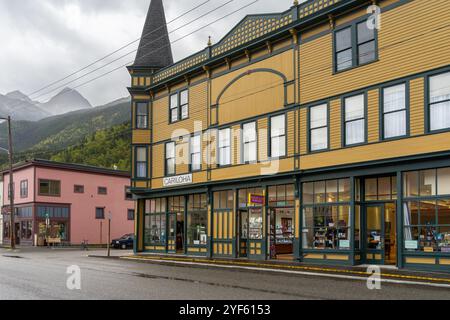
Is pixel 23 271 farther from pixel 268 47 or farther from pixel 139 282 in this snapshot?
pixel 268 47

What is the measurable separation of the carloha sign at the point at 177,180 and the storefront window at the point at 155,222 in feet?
4.86

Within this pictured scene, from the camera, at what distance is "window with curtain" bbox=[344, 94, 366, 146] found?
72.9 ft

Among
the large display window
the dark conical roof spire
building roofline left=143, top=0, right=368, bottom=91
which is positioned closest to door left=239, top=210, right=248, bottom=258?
the large display window

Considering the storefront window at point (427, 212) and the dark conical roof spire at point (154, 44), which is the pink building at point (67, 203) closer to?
the dark conical roof spire at point (154, 44)

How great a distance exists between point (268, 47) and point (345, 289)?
47.7ft

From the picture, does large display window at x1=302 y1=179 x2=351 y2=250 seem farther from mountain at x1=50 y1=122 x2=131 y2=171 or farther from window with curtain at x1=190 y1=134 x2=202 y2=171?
mountain at x1=50 y1=122 x2=131 y2=171

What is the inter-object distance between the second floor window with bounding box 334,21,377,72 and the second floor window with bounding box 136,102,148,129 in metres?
15.5

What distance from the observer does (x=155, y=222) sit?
1371 inches

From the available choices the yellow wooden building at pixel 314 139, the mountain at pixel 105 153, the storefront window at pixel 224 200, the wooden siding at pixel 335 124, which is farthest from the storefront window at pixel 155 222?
the mountain at pixel 105 153

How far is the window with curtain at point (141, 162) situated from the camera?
116 feet

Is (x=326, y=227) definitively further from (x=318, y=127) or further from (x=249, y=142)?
(x=249, y=142)

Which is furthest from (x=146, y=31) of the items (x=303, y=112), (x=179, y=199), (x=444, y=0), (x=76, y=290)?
(x=76, y=290)

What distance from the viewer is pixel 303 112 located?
81.0 ft

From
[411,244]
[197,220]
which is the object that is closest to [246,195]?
[197,220]
